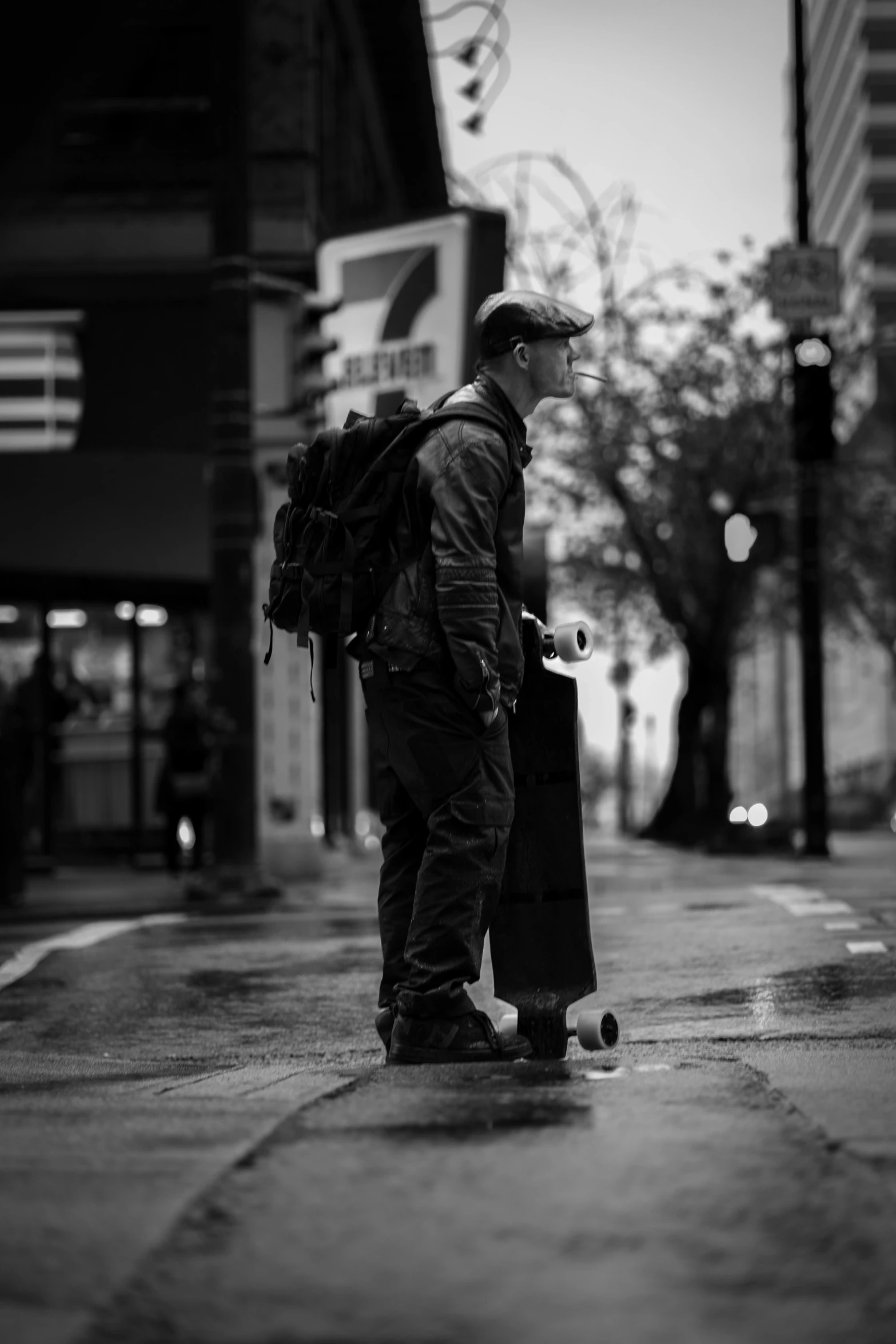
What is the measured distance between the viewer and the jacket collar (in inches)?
224

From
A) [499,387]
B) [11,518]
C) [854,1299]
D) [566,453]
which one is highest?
[566,453]

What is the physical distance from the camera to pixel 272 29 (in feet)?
68.6

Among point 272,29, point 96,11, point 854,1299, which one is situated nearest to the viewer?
point 854,1299

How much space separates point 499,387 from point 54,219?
17905 mm

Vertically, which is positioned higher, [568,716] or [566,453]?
[566,453]

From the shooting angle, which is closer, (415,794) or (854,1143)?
(854,1143)

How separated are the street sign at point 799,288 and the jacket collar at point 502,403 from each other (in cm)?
1754

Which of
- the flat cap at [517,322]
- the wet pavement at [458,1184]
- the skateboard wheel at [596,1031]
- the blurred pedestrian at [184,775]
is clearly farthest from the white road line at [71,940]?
the blurred pedestrian at [184,775]

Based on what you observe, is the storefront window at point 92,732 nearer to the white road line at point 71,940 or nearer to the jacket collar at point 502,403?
the white road line at point 71,940

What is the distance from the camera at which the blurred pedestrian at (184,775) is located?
66.3 feet

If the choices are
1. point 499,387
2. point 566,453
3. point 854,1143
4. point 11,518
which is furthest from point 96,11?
point 566,453

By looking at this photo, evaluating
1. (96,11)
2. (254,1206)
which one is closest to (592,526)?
(96,11)

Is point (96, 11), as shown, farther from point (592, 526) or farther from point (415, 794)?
point (592, 526)

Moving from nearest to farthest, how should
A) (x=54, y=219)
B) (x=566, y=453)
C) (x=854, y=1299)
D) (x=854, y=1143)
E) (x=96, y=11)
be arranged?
1. (x=854, y=1299)
2. (x=854, y=1143)
3. (x=96, y=11)
4. (x=54, y=219)
5. (x=566, y=453)
